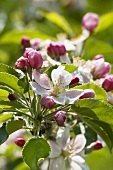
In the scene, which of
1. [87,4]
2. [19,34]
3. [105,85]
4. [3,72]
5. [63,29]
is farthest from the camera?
[87,4]

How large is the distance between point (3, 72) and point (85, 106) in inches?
12.4

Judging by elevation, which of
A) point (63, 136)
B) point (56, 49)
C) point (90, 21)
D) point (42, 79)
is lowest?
point (63, 136)

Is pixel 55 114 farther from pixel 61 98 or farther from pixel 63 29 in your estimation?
pixel 63 29

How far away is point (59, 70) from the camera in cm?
216

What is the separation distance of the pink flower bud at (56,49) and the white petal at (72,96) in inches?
10.7

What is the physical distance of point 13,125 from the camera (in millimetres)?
2127

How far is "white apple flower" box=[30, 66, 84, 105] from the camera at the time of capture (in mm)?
2107

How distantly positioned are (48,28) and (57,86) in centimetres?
185

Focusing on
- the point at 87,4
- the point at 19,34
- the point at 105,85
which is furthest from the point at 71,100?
the point at 87,4

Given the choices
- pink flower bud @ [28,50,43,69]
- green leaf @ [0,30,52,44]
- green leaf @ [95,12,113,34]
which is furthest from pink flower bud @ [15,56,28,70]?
green leaf @ [95,12,113,34]

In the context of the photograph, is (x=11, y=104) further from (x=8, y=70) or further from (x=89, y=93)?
(x=89, y=93)

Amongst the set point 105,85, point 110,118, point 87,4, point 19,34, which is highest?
point 87,4

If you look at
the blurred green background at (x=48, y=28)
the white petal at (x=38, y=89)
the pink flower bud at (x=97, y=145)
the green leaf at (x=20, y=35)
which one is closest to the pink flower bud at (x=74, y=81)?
the white petal at (x=38, y=89)

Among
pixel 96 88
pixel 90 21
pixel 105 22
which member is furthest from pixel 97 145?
pixel 105 22
